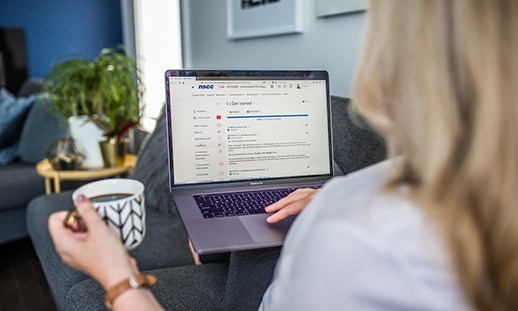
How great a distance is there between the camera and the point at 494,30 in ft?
1.13

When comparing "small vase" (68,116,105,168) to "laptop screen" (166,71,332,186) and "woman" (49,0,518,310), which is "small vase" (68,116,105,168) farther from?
"woman" (49,0,518,310)

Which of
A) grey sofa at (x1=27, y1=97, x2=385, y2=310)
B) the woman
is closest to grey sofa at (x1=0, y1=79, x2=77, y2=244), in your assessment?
grey sofa at (x1=27, y1=97, x2=385, y2=310)

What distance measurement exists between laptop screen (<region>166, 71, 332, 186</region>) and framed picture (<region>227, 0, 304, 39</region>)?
0.65 metres

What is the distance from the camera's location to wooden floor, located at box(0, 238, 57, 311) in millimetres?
1735

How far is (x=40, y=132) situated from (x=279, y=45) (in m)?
1.58

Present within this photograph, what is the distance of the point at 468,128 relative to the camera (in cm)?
36

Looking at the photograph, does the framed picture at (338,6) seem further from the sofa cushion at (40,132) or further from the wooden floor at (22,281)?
the sofa cushion at (40,132)

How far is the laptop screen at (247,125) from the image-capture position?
0.98 meters

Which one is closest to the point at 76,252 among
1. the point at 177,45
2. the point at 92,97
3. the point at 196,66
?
the point at 92,97

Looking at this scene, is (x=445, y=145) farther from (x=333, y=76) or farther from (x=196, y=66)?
(x=196, y=66)

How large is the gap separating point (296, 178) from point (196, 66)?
175 centimetres

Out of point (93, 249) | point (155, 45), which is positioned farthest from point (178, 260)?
point (155, 45)

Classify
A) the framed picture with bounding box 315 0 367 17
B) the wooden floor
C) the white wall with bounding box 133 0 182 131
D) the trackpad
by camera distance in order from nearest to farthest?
the trackpad < the framed picture with bounding box 315 0 367 17 < the wooden floor < the white wall with bounding box 133 0 182 131

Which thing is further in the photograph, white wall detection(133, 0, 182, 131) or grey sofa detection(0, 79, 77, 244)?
white wall detection(133, 0, 182, 131)
